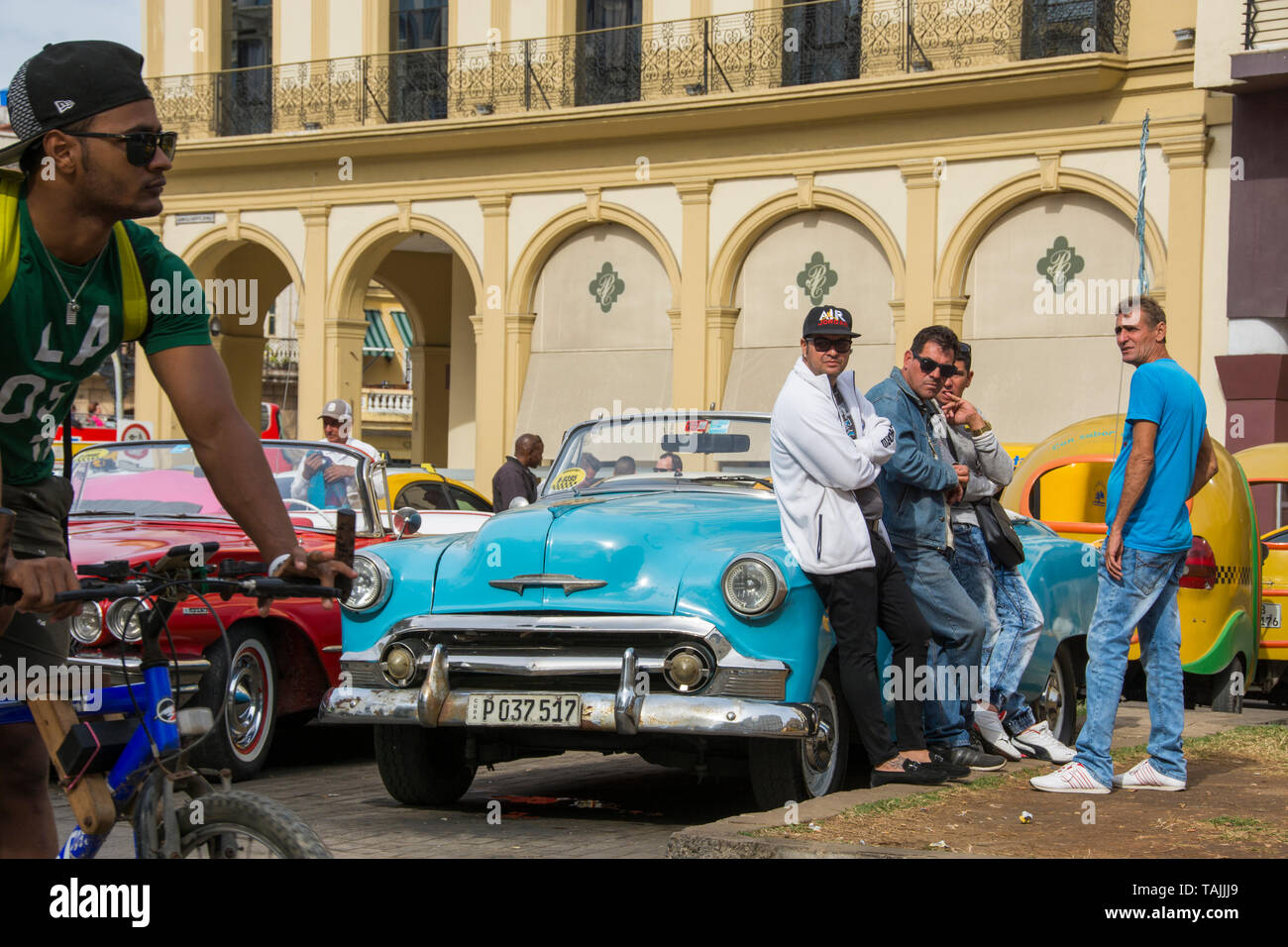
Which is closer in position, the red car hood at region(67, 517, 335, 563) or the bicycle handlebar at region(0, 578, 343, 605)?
the bicycle handlebar at region(0, 578, 343, 605)

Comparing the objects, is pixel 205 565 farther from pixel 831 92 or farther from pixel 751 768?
pixel 831 92

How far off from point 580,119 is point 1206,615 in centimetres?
1693

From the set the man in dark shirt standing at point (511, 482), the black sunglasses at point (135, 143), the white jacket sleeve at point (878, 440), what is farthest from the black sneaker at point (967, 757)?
the man in dark shirt standing at point (511, 482)

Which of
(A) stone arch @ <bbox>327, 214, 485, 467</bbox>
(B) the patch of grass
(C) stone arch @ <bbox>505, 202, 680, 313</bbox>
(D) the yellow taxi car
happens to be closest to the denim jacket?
(B) the patch of grass

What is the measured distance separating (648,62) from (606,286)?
3442 mm

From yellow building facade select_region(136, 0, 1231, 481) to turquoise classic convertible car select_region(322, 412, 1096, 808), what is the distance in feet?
50.4

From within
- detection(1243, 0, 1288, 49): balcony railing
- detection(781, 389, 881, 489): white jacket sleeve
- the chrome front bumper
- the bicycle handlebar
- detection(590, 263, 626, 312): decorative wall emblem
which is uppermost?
detection(1243, 0, 1288, 49): balcony railing

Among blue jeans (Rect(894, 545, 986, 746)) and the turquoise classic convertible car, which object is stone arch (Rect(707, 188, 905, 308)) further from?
the turquoise classic convertible car

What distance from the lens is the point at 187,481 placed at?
8.98 meters

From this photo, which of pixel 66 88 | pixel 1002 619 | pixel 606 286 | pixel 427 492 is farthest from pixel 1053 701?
pixel 606 286

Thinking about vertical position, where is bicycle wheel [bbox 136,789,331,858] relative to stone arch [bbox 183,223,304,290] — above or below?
below

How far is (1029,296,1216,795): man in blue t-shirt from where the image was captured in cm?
689

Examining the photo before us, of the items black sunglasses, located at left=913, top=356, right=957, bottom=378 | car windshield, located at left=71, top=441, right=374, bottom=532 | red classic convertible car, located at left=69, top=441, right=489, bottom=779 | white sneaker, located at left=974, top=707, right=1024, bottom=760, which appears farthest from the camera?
car windshield, located at left=71, top=441, right=374, bottom=532
